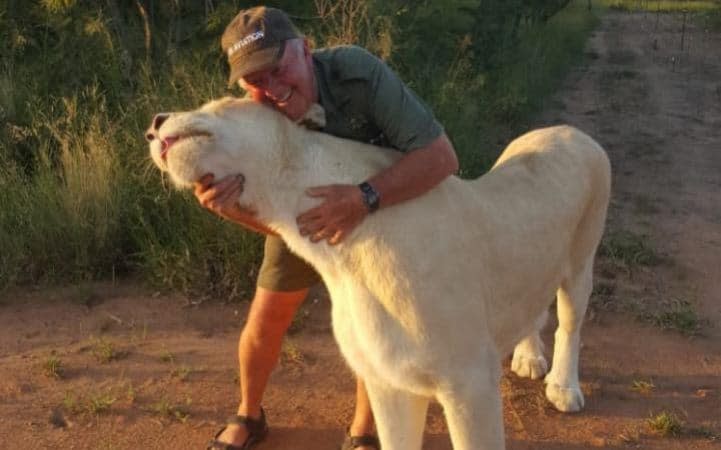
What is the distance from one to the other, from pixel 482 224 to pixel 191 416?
1791 mm

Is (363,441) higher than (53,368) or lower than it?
lower

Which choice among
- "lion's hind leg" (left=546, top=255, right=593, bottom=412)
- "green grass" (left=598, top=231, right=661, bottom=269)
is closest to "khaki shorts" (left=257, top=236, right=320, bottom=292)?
"lion's hind leg" (left=546, top=255, right=593, bottom=412)

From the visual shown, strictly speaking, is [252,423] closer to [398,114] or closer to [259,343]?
[259,343]

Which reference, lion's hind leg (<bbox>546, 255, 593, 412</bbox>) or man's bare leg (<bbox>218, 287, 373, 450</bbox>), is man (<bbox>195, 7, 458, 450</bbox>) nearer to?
man's bare leg (<bbox>218, 287, 373, 450</bbox>)

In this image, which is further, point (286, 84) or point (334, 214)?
point (286, 84)

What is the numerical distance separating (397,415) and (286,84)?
118 centimetres

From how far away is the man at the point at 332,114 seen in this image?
2365 mm

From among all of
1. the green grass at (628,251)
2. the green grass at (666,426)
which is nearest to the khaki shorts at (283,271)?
the green grass at (666,426)

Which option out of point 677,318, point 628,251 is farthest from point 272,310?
point 628,251

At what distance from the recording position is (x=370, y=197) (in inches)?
93.5

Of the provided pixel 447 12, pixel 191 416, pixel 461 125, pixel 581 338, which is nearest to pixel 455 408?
pixel 191 416

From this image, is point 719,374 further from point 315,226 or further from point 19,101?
point 19,101

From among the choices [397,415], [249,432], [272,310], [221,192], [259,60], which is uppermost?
[259,60]

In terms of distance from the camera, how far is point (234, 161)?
229 cm
